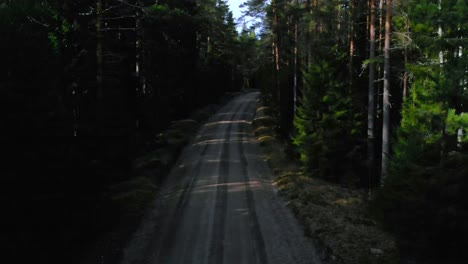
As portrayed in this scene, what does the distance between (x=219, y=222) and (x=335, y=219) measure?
4165 mm

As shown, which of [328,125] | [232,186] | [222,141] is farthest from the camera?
[222,141]

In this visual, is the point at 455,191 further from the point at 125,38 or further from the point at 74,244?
the point at 125,38

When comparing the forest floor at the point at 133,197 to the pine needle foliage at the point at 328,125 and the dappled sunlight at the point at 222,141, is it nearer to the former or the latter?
the dappled sunlight at the point at 222,141

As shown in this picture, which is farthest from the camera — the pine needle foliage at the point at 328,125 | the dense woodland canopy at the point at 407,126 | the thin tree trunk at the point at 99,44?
the pine needle foliage at the point at 328,125

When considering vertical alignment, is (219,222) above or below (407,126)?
below

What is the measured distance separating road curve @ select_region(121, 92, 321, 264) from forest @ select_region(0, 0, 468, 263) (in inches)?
73.4

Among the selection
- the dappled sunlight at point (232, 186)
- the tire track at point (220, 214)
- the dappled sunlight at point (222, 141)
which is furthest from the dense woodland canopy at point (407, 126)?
the dappled sunlight at point (222, 141)

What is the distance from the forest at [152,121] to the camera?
9531 mm

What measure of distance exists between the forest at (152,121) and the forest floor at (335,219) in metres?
0.77

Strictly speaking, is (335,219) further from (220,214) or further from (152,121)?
(152,121)

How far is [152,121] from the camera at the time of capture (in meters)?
29.0

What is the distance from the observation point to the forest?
31.3ft

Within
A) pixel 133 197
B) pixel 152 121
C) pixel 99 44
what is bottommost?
pixel 133 197

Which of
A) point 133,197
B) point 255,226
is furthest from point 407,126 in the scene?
point 133,197
